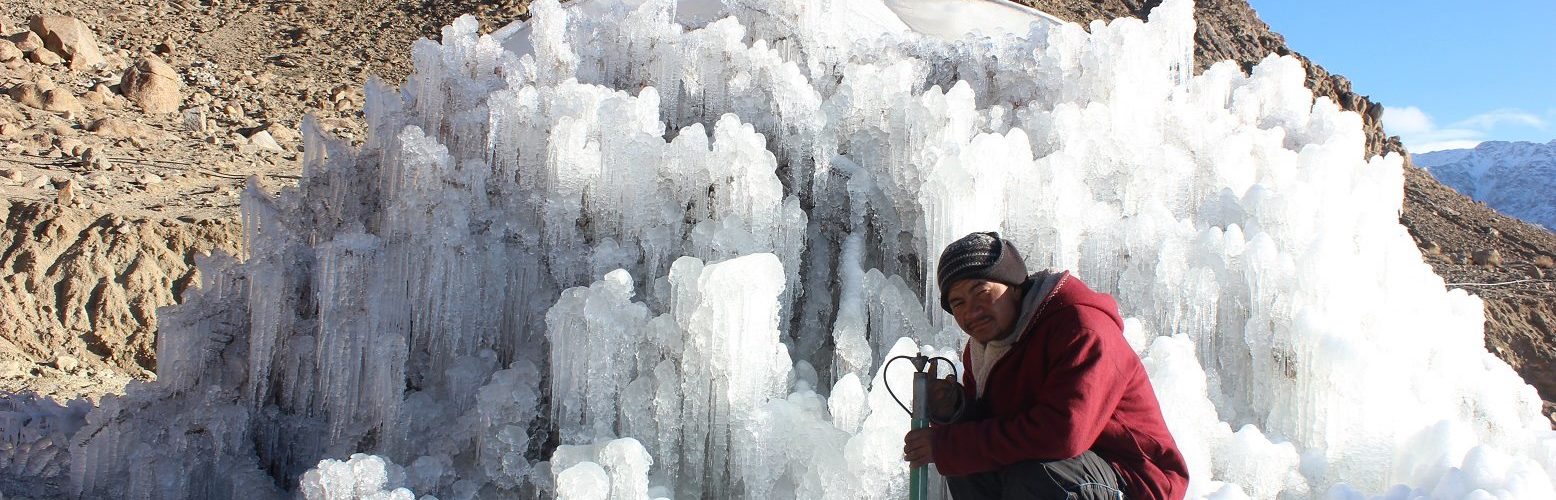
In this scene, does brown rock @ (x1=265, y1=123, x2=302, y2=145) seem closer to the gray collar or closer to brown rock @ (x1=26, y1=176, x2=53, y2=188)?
brown rock @ (x1=26, y1=176, x2=53, y2=188)

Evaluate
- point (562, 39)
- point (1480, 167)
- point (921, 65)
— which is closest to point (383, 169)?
point (562, 39)

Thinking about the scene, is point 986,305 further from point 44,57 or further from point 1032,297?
point 44,57

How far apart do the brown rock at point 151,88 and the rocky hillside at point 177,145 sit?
0.02 meters

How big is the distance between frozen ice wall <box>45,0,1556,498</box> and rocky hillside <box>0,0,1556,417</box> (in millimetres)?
4485

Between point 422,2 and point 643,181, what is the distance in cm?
1876

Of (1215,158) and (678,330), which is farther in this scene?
(1215,158)

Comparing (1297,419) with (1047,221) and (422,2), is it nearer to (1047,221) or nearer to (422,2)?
(1047,221)

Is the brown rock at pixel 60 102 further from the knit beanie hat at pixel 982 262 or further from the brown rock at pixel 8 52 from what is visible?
the knit beanie hat at pixel 982 262

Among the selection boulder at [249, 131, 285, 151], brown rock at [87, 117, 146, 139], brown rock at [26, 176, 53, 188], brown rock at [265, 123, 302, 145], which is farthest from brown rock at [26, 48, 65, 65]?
brown rock at [26, 176, 53, 188]

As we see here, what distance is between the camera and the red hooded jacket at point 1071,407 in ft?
6.10

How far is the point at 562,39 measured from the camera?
465 cm

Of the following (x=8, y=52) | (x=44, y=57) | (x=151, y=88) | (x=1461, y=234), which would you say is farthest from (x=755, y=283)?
(x=1461, y=234)

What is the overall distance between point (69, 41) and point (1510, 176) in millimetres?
50920

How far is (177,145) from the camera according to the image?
1180 cm
